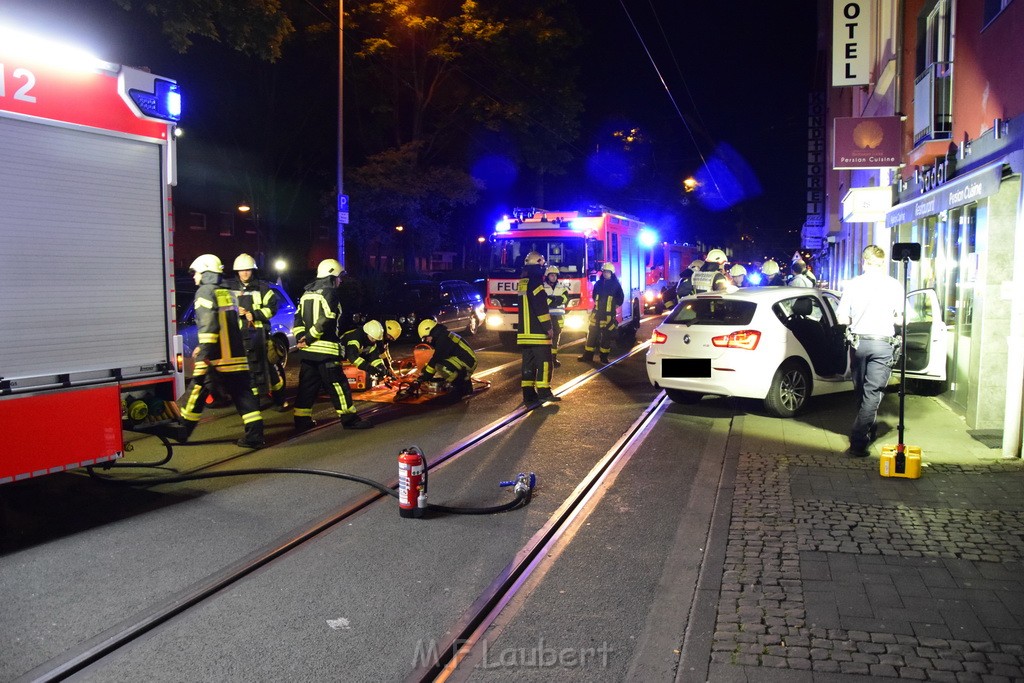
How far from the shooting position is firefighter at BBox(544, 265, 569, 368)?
45.3ft

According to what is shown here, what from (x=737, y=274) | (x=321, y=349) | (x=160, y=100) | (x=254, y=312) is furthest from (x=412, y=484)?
(x=737, y=274)

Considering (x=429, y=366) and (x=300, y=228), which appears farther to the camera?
(x=300, y=228)

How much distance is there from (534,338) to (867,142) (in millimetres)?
6590

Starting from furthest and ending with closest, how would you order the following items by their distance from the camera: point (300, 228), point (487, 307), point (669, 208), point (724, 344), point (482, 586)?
point (669, 208), point (300, 228), point (487, 307), point (724, 344), point (482, 586)

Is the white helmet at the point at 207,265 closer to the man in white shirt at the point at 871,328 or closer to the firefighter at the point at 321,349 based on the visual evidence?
the firefighter at the point at 321,349

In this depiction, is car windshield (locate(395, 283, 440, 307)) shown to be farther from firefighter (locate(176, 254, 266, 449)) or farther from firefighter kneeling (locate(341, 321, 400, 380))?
firefighter (locate(176, 254, 266, 449))

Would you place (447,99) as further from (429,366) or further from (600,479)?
(600,479)

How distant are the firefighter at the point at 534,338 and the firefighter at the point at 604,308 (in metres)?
4.15

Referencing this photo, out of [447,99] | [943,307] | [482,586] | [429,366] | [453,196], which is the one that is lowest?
[482,586]

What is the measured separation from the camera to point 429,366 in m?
11.3

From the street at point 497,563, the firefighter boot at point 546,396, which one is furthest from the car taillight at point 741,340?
the firefighter boot at point 546,396

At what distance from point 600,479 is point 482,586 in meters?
2.58

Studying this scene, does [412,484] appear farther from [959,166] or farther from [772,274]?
[772,274]

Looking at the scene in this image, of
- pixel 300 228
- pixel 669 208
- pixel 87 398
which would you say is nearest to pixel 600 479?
pixel 87 398
